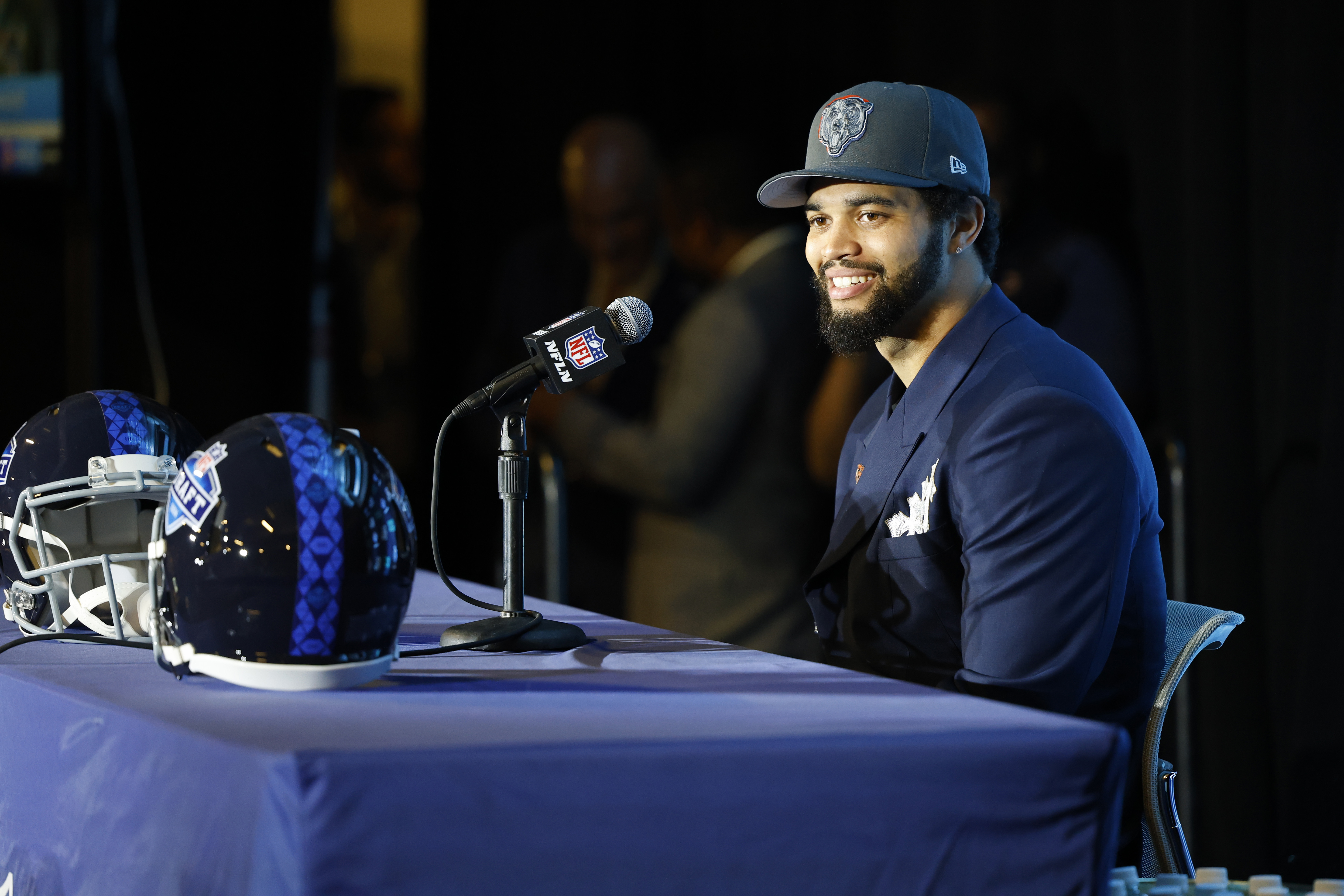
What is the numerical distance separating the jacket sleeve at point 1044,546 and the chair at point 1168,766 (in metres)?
0.08

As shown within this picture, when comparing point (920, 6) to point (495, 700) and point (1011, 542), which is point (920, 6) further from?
point (495, 700)

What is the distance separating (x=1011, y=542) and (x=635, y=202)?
2818mm

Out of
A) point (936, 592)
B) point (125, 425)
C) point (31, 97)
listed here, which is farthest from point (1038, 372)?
point (31, 97)

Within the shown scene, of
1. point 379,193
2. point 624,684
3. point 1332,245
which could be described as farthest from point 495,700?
point 379,193

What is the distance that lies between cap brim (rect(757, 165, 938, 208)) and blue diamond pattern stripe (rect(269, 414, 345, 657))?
87 centimetres

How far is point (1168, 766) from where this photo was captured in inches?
57.4

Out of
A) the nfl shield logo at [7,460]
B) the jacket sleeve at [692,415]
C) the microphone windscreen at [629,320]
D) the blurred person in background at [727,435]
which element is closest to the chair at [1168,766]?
the microphone windscreen at [629,320]

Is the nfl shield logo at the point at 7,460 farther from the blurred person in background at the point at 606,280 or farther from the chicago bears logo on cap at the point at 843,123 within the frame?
the blurred person in background at the point at 606,280

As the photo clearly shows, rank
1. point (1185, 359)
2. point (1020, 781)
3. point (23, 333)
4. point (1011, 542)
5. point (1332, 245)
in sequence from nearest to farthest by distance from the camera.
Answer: point (1020, 781), point (1011, 542), point (1332, 245), point (1185, 359), point (23, 333)

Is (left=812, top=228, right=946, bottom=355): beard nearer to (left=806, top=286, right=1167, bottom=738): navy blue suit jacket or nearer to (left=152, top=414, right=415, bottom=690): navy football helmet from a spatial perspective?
(left=806, top=286, right=1167, bottom=738): navy blue suit jacket

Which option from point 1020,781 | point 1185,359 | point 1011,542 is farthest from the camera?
point 1185,359

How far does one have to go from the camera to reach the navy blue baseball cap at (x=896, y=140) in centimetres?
171

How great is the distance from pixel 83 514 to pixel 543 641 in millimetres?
516

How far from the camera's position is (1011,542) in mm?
1411
